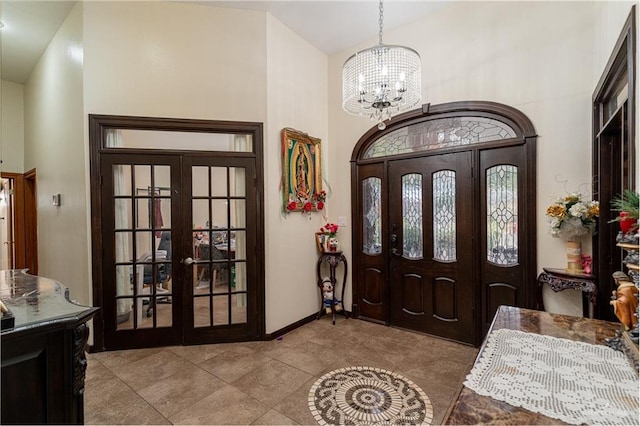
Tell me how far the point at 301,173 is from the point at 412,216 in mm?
1484

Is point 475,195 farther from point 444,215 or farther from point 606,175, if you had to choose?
point 606,175

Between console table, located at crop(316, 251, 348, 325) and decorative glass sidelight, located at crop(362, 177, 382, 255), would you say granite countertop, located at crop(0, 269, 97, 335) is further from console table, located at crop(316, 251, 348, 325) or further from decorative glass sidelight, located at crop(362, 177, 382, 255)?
decorative glass sidelight, located at crop(362, 177, 382, 255)

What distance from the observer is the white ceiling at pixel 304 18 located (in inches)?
133

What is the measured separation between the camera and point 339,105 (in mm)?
4297

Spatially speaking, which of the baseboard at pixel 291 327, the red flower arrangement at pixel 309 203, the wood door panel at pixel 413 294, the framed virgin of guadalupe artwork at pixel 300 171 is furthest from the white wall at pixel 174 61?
the wood door panel at pixel 413 294

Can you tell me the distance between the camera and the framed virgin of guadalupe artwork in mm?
3715

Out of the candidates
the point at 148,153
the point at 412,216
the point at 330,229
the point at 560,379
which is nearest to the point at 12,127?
the point at 148,153

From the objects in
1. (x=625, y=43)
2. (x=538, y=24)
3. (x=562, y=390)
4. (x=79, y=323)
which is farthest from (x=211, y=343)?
(x=538, y=24)

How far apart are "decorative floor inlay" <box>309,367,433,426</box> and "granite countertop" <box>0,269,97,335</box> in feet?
5.50

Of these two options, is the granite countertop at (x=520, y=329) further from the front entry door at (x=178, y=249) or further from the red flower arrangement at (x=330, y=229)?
the front entry door at (x=178, y=249)

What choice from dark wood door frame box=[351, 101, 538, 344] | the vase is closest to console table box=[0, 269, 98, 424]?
dark wood door frame box=[351, 101, 538, 344]

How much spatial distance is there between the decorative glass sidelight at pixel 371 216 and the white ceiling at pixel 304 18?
189 cm

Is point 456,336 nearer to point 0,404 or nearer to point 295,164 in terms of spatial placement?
point 295,164

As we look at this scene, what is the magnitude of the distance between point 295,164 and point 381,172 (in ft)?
3.64
